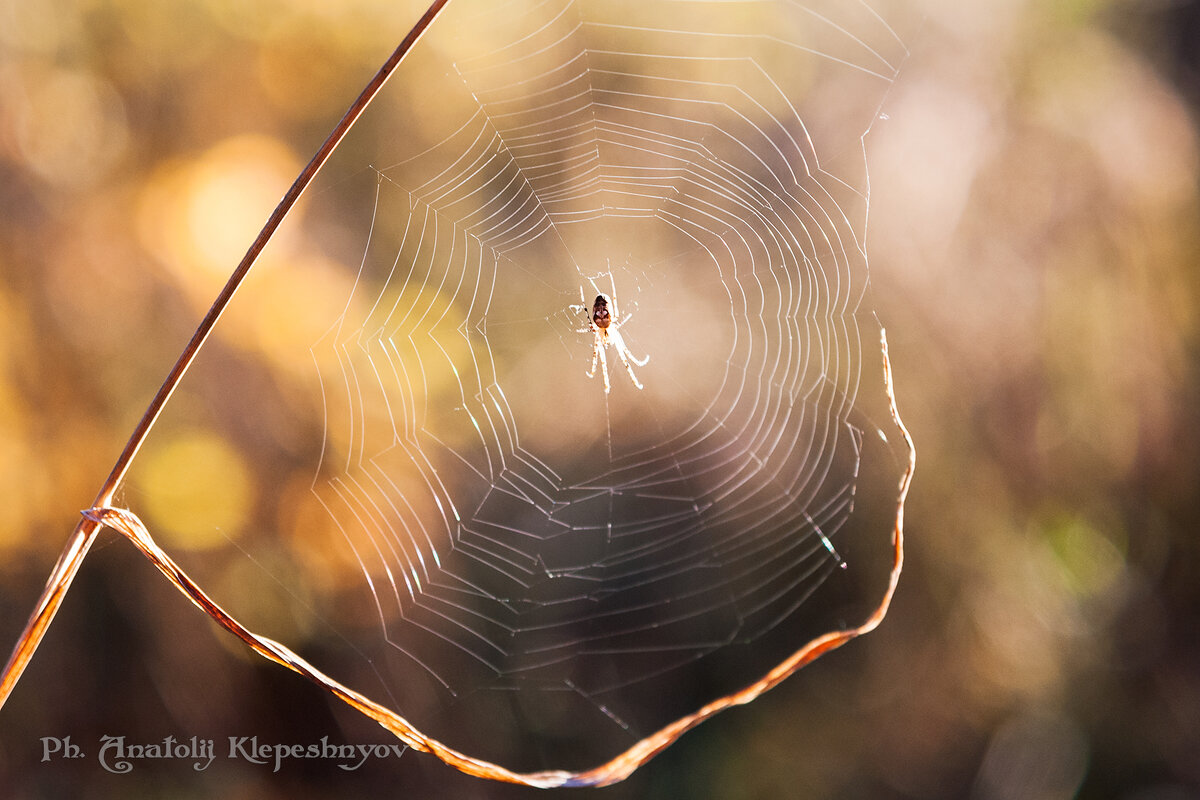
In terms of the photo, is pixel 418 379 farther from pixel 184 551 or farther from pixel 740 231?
pixel 740 231

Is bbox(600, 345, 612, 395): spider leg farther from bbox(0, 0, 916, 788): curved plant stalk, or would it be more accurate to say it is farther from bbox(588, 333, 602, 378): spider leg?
bbox(0, 0, 916, 788): curved plant stalk

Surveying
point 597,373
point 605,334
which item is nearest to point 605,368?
point 597,373

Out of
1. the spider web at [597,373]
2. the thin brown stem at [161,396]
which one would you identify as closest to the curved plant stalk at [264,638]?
the thin brown stem at [161,396]

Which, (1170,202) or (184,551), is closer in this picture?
(184,551)

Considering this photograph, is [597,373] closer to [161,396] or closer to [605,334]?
[605,334]

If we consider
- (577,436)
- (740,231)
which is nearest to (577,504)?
(577,436)

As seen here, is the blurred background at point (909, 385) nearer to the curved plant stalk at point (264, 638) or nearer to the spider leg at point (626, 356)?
the spider leg at point (626, 356)

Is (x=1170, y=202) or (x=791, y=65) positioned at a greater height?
(x=791, y=65)

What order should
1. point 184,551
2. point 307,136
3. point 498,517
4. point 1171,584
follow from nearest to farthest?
point 184,551 < point 307,136 < point 498,517 < point 1171,584
